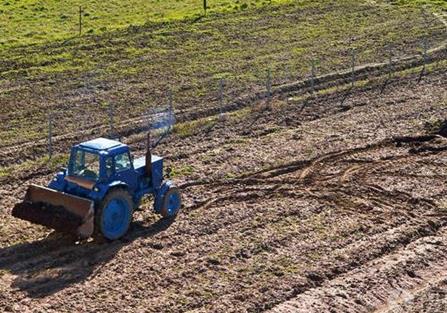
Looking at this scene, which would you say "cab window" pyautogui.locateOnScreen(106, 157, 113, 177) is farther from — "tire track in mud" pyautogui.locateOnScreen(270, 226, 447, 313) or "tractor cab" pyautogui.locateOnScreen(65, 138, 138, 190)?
"tire track in mud" pyautogui.locateOnScreen(270, 226, 447, 313)

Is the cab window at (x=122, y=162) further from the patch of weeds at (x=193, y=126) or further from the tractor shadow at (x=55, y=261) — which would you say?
the patch of weeds at (x=193, y=126)

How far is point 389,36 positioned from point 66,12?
704 inches

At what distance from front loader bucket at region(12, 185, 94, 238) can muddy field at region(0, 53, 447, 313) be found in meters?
0.69

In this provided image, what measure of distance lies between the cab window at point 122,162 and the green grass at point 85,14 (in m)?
23.1

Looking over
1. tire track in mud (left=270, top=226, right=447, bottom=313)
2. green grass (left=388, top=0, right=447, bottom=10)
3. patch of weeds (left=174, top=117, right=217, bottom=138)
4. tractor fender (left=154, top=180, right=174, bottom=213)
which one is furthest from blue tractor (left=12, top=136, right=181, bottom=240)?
green grass (left=388, top=0, right=447, bottom=10)

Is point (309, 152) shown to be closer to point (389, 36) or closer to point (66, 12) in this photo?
point (389, 36)

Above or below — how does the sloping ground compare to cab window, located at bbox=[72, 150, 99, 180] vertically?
below

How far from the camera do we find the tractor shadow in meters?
20.1

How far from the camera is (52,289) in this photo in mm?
19812

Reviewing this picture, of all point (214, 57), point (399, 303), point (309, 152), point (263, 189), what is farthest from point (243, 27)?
point (399, 303)

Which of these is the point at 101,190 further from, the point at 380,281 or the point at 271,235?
the point at 380,281

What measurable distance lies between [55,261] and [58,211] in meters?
1.08

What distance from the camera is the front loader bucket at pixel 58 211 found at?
20984mm

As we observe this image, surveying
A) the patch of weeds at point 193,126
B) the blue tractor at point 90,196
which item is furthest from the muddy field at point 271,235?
the blue tractor at point 90,196
